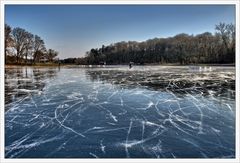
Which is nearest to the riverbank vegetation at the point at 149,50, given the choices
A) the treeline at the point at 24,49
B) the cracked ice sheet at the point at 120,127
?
the treeline at the point at 24,49

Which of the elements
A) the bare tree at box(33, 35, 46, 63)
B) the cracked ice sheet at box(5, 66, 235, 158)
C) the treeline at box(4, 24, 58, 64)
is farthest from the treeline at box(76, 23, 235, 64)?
the cracked ice sheet at box(5, 66, 235, 158)

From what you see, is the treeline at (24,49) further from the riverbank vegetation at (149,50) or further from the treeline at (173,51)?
the treeline at (173,51)

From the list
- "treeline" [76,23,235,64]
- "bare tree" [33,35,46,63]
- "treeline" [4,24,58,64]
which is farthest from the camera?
"bare tree" [33,35,46,63]

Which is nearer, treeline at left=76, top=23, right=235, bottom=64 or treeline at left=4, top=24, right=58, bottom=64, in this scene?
treeline at left=4, top=24, right=58, bottom=64

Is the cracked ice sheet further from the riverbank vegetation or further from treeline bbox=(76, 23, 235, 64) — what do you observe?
treeline bbox=(76, 23, 235, 64)

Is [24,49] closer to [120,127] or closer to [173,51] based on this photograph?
[173,51]
